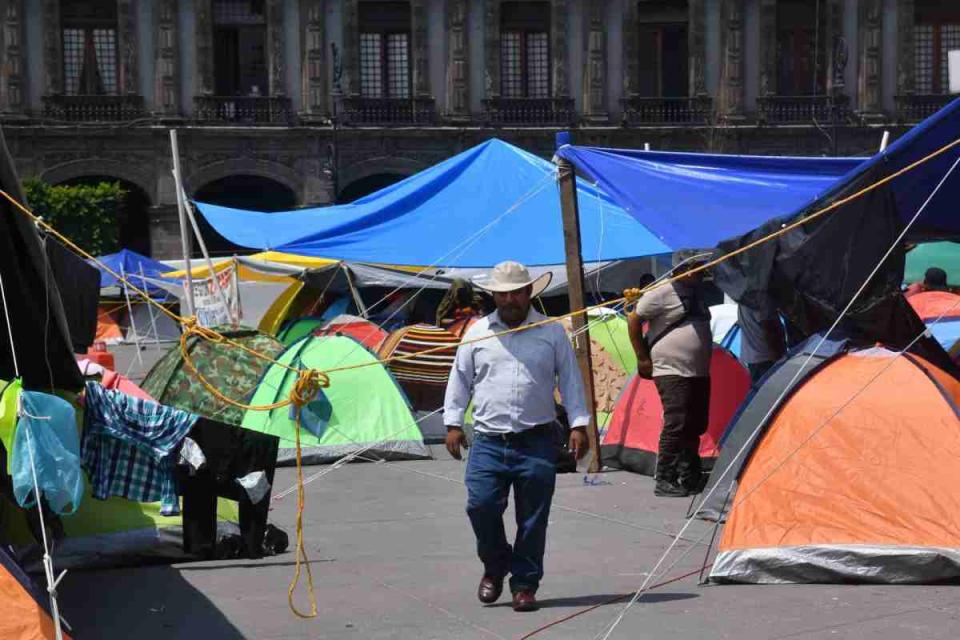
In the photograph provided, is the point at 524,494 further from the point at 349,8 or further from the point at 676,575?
the point at 349,8

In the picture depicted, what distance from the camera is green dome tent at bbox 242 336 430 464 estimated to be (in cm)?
1252

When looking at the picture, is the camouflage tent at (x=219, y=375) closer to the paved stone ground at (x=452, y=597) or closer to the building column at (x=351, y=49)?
the paved stone ground at (x=452, y=597)

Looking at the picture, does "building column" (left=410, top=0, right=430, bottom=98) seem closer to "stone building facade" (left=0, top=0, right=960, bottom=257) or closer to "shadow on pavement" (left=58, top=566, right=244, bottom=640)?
"stone building facade" (left=0, top=0, right=960, bottom=257)

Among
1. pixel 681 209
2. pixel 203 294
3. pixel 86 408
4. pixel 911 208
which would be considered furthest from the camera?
pixel 203 294

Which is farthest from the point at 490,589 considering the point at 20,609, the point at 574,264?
the point at 574,264

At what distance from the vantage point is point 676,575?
7.63m

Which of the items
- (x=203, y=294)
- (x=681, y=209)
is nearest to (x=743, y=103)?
(x=203, y=294)

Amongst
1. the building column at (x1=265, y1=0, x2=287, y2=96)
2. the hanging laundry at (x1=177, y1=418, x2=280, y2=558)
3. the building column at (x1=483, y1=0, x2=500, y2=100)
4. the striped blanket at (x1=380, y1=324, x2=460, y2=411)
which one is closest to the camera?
the hanging laundry at (x1=177, y1=418, x2=280, y2=558)

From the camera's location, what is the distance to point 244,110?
35688 millimetres

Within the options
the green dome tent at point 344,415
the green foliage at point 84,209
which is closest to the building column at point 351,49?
the green foliage at point 84,209

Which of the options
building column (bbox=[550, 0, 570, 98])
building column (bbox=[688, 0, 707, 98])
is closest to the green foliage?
building column (bbox=[550, 0, 570, 98])

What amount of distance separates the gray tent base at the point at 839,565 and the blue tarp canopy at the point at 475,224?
6973 mm

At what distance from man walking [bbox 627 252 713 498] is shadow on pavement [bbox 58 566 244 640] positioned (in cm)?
366

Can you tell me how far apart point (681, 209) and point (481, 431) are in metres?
5.04
